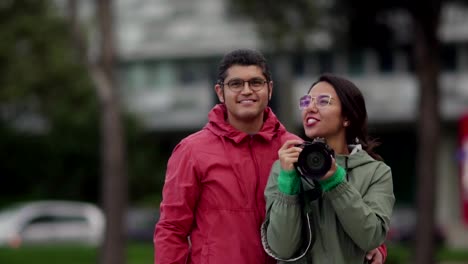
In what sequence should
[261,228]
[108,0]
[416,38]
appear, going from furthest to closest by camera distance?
[108,0] < [416,38] < [261,228]

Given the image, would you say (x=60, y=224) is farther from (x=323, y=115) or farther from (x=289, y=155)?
(x=289, y=155)

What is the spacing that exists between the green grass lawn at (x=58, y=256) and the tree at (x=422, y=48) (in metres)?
5.90

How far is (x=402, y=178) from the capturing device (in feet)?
159

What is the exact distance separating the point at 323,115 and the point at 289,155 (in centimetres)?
36

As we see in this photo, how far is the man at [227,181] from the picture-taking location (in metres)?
5.07

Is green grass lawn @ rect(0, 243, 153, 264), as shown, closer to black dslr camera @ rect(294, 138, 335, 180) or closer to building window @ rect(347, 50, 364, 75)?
black dslr camera @ rect(294, 138, 335, 180)

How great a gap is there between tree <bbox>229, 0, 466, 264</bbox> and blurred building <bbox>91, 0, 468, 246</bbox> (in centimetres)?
2294

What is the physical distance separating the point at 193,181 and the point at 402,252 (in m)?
18.9

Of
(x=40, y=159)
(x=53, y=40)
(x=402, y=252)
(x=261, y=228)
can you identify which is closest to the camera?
(x=261, y=228)

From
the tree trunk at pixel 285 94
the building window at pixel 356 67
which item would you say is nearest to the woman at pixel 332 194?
the tree trunk at pixel 285 94

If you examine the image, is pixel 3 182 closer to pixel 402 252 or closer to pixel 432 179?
pixel 402 252

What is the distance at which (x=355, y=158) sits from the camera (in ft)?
16.1

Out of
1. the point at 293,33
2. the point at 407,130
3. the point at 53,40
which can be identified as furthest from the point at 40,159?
the point at 293,33

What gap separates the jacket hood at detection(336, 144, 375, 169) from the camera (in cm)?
487
